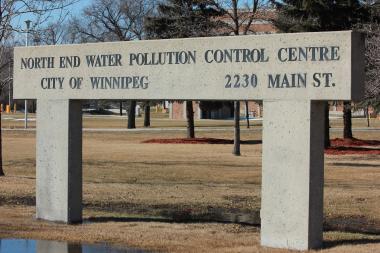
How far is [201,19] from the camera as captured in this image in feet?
94.2

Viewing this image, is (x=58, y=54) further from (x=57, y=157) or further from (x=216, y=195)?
(x=216, y=195)

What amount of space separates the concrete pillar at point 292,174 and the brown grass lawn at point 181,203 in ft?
1.03

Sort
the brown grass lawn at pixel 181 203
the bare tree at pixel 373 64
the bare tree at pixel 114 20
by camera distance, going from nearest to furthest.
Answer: the brown grass lawn at pixel 181 203 → the bare tree at pixel 373 64 → the bare tree at pixel 114 20

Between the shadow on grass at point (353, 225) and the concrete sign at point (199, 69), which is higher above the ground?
the concrete sign at point (199, 69)

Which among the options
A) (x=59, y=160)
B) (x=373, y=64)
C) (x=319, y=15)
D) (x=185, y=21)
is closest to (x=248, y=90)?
(x=59, y=160)

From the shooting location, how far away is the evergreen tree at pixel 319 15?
2802 centimetres

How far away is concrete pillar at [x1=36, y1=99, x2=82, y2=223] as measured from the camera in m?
10.4

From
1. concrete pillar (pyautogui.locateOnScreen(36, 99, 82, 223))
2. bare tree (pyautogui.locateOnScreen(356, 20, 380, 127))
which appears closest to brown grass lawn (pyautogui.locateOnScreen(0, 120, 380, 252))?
concrete pillar (pyautogui.locateOnScreen(36, 99, 82, 223))

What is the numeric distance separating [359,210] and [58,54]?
6.08m

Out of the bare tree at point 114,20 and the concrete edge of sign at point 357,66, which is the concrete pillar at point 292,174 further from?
the bare tree at point 114,20

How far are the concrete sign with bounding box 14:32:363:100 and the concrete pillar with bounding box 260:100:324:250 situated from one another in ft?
0.82

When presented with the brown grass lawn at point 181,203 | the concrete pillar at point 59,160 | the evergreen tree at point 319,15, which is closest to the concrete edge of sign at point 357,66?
the brown grass lawn at point 181,203

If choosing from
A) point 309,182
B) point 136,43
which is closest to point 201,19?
A: point 136,43

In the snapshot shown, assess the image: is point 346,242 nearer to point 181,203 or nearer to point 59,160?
point 59,160
